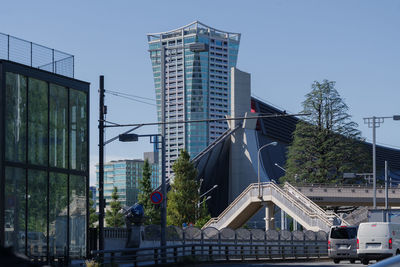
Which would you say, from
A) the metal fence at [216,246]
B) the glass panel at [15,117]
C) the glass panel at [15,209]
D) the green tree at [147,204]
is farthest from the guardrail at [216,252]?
the green tree at [147,204]

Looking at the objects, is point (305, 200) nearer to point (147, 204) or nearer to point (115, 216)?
point (147, 204)

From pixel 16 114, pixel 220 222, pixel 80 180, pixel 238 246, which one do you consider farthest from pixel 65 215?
pixel 220 222

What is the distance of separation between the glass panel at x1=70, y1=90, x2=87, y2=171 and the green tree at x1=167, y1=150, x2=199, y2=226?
145ft

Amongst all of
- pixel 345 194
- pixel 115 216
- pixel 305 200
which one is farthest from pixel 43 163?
pixel 115 216

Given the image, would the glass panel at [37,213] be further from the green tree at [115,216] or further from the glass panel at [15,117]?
the green tree at [115,216]

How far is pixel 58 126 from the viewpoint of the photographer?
92.8 feet

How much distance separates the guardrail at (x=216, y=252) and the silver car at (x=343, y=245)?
432 centimetres

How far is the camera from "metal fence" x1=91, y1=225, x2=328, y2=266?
30250 millimetres

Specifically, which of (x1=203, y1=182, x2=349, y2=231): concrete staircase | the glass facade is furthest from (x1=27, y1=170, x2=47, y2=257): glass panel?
(x1=203, y1=182, x2=349, y2=231): concrete staircase

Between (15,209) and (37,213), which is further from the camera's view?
(37,213)

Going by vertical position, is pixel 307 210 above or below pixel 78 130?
below

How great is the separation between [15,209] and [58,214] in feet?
8.80

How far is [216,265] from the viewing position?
108ft

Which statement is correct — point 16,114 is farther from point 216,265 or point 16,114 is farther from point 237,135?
point 237,135
